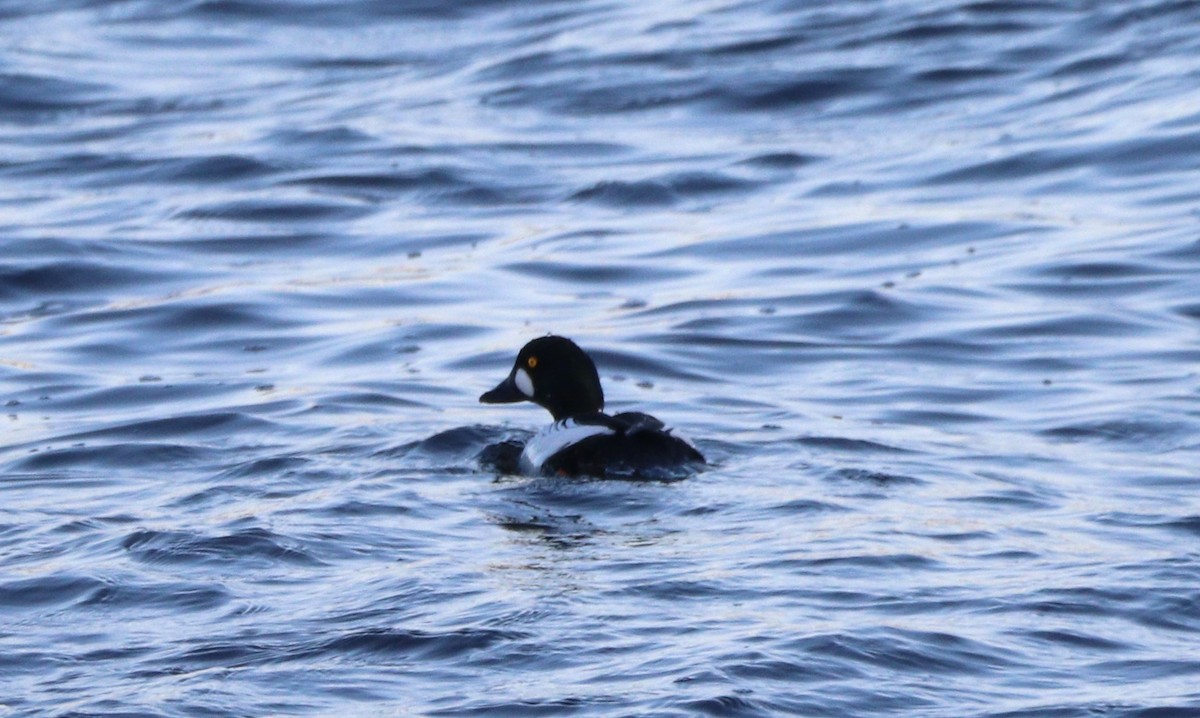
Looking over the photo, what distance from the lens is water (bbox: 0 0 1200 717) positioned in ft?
19.1

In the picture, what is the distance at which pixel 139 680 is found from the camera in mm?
5516

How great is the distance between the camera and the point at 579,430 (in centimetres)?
881

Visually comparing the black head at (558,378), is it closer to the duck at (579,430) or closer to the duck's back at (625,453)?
the duck at (579,430)

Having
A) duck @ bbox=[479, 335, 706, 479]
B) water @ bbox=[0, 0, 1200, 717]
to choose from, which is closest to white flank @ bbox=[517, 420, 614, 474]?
duck @ bbox=[479, 335, 706, 479]

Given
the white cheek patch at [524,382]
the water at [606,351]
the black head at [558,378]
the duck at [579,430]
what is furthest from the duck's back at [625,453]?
the white cheek patch at [524,382]

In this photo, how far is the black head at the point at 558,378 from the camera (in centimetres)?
954

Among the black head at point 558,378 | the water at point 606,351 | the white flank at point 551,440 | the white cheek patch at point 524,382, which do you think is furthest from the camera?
the white cheek patch at point 524,382

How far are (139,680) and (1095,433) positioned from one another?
5101 millimetres

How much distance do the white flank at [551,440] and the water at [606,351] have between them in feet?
0.72

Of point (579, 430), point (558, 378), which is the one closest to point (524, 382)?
point (558, 378)

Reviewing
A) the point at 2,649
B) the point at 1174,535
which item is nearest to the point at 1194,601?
the point at 1174,535

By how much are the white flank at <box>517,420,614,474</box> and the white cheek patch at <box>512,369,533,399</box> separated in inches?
18.7

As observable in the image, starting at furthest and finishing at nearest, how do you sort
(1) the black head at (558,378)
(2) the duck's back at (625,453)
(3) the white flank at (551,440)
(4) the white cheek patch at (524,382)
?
(4) the white cheek patch at (524,382) → (1) the black head at (558,378) → (3) the white flank at (551,440) → (2) the duck's back at (625,453)

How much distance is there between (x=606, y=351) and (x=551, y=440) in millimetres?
2555
